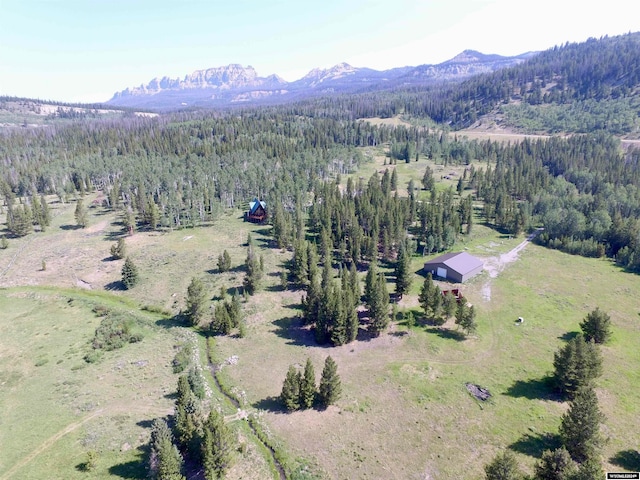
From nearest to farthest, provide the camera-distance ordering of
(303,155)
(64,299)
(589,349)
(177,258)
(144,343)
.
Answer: (589,349) < (144,343) < (64,299) < (177,258) < (303,155)

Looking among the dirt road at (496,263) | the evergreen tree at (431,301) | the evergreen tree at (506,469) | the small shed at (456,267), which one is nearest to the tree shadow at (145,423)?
the evergreen tree at (506,469)

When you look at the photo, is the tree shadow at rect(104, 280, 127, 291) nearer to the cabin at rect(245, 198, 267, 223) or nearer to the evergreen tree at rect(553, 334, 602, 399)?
the cabin at rect(245, 198, 267, 223)

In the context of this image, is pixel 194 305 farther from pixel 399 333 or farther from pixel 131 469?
pixel 399 333

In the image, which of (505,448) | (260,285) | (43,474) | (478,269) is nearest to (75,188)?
(260,285)

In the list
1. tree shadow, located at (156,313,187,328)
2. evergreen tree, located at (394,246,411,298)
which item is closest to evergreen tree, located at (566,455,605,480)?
evergreen tree, located at (394,246,411,298)

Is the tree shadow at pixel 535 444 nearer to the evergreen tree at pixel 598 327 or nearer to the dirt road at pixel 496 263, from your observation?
the evergreen tree at pixel 598 327

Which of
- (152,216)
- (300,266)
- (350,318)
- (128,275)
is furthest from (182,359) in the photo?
(152,216)

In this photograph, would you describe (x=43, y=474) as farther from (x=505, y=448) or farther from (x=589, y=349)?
(x=589, y=349)
